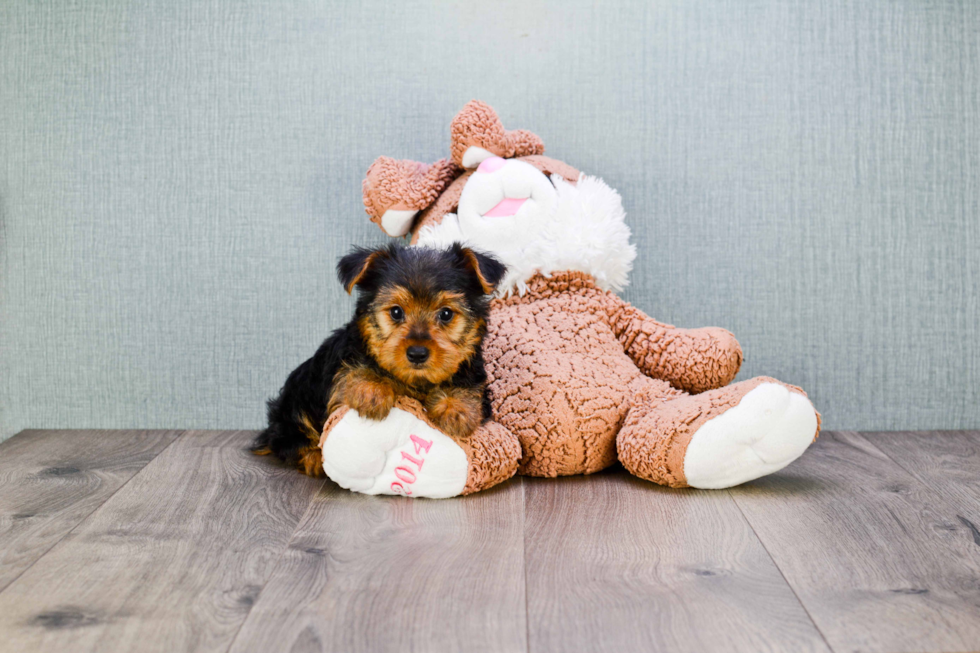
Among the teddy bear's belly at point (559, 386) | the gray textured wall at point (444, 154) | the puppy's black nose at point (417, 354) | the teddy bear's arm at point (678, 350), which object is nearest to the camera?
the puppy's black nose at point (417, 354)

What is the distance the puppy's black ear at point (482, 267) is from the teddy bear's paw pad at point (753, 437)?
65 centimetres

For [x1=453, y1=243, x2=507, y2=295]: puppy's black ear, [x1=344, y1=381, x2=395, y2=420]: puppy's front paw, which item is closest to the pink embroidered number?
[x1=344, y1=381, x2=395, y2=420]: puppy's front paw

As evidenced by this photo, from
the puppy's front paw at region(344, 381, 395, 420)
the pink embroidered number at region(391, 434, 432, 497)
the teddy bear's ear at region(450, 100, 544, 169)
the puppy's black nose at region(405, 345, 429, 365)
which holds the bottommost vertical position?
the pink embroidered number at region(391, 434, 432, 497)

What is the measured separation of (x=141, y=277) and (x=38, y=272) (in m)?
0.37

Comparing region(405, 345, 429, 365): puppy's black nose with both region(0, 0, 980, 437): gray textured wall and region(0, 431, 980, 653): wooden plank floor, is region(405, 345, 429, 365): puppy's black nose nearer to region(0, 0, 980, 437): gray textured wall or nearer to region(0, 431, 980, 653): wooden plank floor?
region(0, 431, 980, 653): wooden plank floor

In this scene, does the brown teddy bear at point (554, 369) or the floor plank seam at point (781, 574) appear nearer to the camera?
the floor plank seam at point (781, 574)

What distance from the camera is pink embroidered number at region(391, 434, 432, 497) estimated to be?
6.38 ft

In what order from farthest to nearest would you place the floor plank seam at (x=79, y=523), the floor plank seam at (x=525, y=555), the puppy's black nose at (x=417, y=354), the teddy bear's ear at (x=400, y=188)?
the teddy bear's ear at (x=400, y=188)
the puppy's black nose at (x=417, y=354)
the floor plank seam at (x=79, y=523)
the floor plank seam at (x=525, y=555)

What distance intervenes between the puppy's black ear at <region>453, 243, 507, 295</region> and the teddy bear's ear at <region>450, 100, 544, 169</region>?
0.48 metres

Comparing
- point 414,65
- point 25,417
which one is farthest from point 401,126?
point 25,417

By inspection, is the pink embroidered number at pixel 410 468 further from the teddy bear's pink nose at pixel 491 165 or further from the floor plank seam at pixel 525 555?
the teddy bear's pink nose at pixel 491 165

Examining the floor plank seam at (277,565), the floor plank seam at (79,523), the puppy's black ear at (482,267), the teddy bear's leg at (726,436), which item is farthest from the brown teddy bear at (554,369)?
the floor plank seam at (79,523)

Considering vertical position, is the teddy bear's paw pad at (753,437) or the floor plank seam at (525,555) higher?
the teddy bear's paw pad at (753,437)

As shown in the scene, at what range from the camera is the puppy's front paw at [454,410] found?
1929 millimetres
